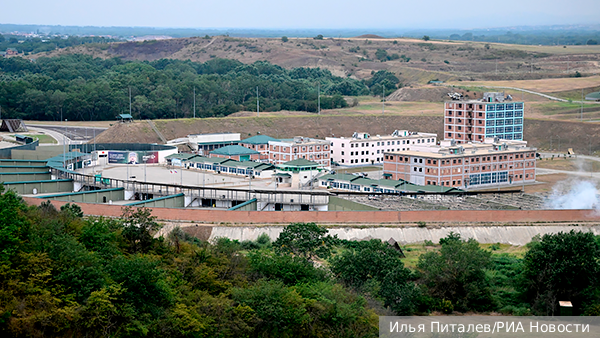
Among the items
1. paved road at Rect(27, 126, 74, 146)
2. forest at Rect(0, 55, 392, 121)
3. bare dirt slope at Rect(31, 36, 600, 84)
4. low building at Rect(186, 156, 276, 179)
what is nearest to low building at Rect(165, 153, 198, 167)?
low building at Rect(186, 156, 276, 179)

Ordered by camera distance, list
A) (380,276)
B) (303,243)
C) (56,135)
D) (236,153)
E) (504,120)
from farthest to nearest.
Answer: (56,135), (504,120), (236,153), (303,243), (380,276)

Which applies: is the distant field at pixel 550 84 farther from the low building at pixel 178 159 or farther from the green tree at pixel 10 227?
the green tree at pixel 10 227

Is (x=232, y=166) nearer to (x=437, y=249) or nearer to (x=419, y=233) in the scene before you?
(x=419, y=233)

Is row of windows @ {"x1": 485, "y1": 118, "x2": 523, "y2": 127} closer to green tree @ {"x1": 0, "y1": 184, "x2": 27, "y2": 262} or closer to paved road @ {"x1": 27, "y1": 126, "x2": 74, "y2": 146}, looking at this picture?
paved road @ {"x1": 27, "y1": 126, "x2": 74, "y2": 146}

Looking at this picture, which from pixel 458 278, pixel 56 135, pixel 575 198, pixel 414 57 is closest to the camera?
pixel 458 278

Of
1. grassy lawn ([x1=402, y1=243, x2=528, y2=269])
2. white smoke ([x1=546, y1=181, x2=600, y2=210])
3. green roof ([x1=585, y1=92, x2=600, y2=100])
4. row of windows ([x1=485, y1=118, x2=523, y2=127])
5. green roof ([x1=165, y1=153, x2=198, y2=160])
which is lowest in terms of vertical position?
grassy lawn ([x1=402, y1=243, x2=528, y2=269])

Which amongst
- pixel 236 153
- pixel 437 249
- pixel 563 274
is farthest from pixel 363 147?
pixel 563 274

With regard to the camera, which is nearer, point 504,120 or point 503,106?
point 503,106
